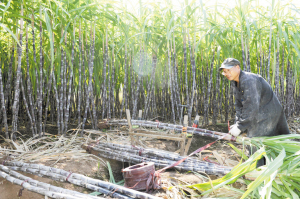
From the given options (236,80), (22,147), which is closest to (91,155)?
(22,147)

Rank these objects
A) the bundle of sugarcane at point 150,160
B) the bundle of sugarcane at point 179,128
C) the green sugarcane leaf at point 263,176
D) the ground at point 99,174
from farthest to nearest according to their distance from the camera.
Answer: the bundle of sugarcane at point 179,128 < the bundle of sugarcane at point 150,160 < the ground at point 99,174 < the green sugarcane leaf at point 263,176

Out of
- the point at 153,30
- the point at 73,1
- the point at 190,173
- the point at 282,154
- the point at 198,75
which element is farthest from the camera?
the point at 198,75

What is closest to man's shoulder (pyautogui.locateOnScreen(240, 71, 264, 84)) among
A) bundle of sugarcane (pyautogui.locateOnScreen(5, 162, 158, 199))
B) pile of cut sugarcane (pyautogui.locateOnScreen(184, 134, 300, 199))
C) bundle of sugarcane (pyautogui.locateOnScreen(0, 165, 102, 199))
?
pile of cut sugarcane (pyautogui.locateOnScreen(184, 134, 300, 199))

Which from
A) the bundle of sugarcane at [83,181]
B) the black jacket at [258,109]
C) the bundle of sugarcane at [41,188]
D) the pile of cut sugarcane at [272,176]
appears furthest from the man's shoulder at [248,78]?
the bundle of sugarcane at [41,188]

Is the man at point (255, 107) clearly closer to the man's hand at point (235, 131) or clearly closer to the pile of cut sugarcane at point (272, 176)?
the man's hand at point (235, 131)

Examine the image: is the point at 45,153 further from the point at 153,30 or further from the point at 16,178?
the point at 153,30

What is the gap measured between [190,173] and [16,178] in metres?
1.24

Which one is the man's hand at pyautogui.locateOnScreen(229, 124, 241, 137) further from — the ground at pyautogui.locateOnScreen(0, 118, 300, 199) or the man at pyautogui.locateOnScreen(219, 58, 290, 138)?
the ground at pyautogui.locateOnScreen(0, 118, 300, 199)

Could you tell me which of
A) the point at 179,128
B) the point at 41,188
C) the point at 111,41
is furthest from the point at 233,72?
the point at 111,41

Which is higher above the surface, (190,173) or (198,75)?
(198,75)

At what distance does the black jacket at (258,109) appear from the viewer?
169cm

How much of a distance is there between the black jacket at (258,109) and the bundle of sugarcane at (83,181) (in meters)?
1.01

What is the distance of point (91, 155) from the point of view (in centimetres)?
200

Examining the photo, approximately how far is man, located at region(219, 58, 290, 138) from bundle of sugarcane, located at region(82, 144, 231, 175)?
1.18 feet
